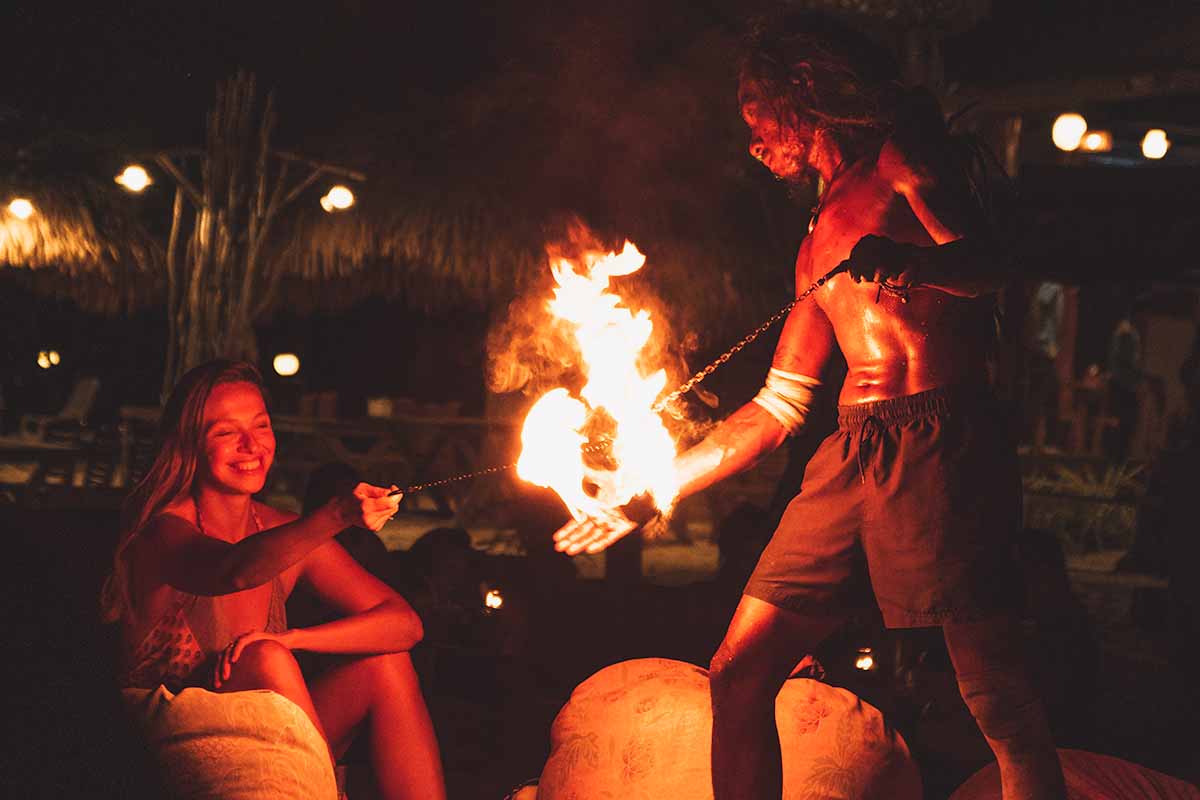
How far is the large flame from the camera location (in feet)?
12.0

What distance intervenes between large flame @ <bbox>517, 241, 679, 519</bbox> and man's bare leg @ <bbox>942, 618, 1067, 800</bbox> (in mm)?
940

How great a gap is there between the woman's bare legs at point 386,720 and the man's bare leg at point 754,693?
92 cm

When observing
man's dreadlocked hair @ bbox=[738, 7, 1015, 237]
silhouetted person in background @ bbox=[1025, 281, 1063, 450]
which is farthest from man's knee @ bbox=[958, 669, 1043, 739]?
silhouetted person in background @ bbox=[1025, 281, 1063, 450]

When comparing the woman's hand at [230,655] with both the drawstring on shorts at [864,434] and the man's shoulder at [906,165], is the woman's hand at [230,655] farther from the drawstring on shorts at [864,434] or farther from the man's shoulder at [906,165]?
the man's shoulder at [906,165]

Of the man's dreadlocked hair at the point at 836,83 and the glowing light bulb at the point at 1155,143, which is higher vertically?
the glowing light bulb at the point at 1155,143

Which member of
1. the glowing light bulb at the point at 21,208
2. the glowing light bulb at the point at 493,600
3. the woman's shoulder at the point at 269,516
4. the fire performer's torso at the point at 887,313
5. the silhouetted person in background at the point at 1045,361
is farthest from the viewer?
the silhouetted person in background at the point at 1045,361

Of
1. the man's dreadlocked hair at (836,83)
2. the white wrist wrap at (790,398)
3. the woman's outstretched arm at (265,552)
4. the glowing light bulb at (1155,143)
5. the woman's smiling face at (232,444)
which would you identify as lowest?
the woman's outstretched arm at (265,552)

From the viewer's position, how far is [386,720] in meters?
3.73

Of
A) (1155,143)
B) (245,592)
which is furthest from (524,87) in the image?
(245,592)

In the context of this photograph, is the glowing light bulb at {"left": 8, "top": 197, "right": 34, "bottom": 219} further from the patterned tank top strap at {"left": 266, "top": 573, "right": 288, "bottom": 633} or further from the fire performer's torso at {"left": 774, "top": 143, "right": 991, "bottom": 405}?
the fire performer's torso at {"left": 774, "top": 143, "right": 991, "bottom": 405}

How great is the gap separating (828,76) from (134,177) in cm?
961

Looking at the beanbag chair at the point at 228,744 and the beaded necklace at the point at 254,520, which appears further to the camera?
the beaded necklace at the point at 254,520

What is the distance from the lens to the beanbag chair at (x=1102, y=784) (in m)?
3.58

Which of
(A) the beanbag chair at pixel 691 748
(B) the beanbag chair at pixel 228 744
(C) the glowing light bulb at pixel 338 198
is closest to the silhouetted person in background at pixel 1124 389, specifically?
(C) the glowing light bulb at pixel 338 198
